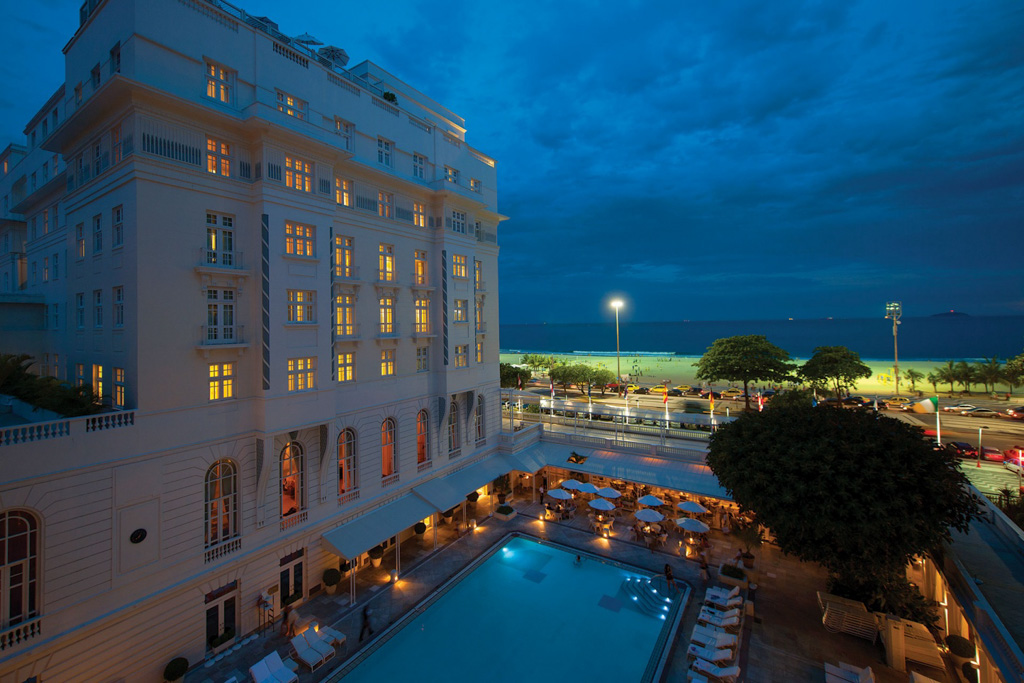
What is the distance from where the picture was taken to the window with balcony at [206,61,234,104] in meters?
16.9

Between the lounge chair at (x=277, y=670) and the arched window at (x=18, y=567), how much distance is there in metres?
6.73

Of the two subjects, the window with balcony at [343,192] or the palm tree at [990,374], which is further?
the palm tree at [990,374]

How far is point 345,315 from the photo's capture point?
2180 cm

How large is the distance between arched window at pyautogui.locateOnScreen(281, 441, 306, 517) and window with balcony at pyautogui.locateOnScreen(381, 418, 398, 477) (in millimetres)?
4736

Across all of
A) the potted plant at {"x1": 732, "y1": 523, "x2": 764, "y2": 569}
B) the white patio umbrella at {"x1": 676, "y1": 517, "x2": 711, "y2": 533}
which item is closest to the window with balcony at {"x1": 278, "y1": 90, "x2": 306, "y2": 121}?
the white patio umbrella at {"x1": 676, "y1": 517, "x2": 711, "y2": 533}

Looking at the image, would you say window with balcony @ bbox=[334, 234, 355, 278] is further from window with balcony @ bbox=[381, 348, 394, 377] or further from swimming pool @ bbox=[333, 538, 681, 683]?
swimming pool @ bbox=[333, 538, 681, 683]

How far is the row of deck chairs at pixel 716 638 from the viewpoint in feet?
47.8

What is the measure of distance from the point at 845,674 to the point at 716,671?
410 cm

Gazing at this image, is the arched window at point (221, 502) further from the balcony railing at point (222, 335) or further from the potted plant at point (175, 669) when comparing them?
the balcony railing at point (222, 335)

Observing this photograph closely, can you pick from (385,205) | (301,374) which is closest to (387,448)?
(301,374)

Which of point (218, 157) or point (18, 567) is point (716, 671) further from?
point (218, 157)

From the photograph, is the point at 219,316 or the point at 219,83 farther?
the point at 219,83

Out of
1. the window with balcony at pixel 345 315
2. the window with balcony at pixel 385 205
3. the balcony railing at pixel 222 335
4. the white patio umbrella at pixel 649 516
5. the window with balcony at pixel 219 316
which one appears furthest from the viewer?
the window with balcony at pixel 385 205

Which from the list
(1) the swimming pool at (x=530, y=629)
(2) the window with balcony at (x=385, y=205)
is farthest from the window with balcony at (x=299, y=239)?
(1) the swimming pool at (x=530, y=629)
